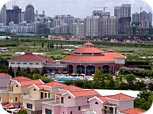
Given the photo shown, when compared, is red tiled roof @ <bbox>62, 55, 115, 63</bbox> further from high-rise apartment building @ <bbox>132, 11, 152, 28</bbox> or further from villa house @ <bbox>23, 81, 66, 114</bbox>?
high-rise apartment building @ <bbox>132, 11, 152, 28</bbox>

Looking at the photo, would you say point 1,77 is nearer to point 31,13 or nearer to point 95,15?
point 95,15

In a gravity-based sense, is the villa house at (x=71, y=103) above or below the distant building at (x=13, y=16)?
below

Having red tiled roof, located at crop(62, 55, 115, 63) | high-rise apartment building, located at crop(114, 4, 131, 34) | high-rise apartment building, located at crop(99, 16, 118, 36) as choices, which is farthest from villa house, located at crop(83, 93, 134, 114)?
high-rise apartment building, located at crop(114, 4, 131, 34)

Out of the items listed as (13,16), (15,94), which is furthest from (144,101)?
(13,16)

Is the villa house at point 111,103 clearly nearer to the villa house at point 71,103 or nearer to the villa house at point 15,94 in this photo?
the villa house at point 71,103

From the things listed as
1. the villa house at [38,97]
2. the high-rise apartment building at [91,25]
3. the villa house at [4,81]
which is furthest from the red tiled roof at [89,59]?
the high-rise apartment building at [91,25]

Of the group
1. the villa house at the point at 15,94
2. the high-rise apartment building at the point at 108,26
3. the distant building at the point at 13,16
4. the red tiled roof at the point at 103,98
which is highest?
the distant building at the point at 13,16

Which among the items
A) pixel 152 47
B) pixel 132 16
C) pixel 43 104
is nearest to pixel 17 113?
pixel 43 104
